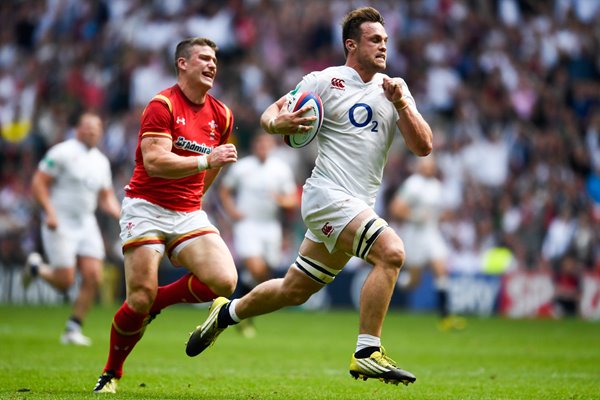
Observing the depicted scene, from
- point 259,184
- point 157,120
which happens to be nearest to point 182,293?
point 157,120

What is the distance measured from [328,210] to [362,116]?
81cm

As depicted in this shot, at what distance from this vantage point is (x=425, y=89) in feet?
80.2

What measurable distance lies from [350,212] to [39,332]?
892cm

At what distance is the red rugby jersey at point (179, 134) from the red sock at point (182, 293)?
25.5 inches

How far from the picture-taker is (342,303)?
936 inches

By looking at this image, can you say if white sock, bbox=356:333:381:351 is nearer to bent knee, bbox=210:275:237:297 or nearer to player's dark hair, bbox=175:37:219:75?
bent knee, bbox=210:275:237:297

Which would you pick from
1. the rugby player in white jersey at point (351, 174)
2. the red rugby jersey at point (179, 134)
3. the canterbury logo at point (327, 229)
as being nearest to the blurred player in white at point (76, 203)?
the red rugby jersey at point (179, 134)

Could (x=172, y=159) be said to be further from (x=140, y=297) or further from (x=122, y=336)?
(x=122, y=336)

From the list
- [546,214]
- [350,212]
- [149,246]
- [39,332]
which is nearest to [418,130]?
[350,212]

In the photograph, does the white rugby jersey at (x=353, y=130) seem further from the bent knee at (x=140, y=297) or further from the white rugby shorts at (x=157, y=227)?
the bent knee at (x=140, y=297)

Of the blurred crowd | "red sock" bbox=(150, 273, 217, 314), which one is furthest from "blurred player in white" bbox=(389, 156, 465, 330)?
"red sock" bbox=(150, 273, 217, 314)

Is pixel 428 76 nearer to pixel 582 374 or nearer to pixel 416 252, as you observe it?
pixel 416 252

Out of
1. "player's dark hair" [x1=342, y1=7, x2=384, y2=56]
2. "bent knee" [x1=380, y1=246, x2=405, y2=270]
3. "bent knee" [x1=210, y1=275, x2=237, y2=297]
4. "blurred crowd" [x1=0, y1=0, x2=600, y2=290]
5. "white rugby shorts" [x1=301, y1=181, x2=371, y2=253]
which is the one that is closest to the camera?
"bent knee" [x1=380, y1=246, x2=405, y2=270]

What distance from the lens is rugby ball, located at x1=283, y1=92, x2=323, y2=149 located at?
841 centimetres
